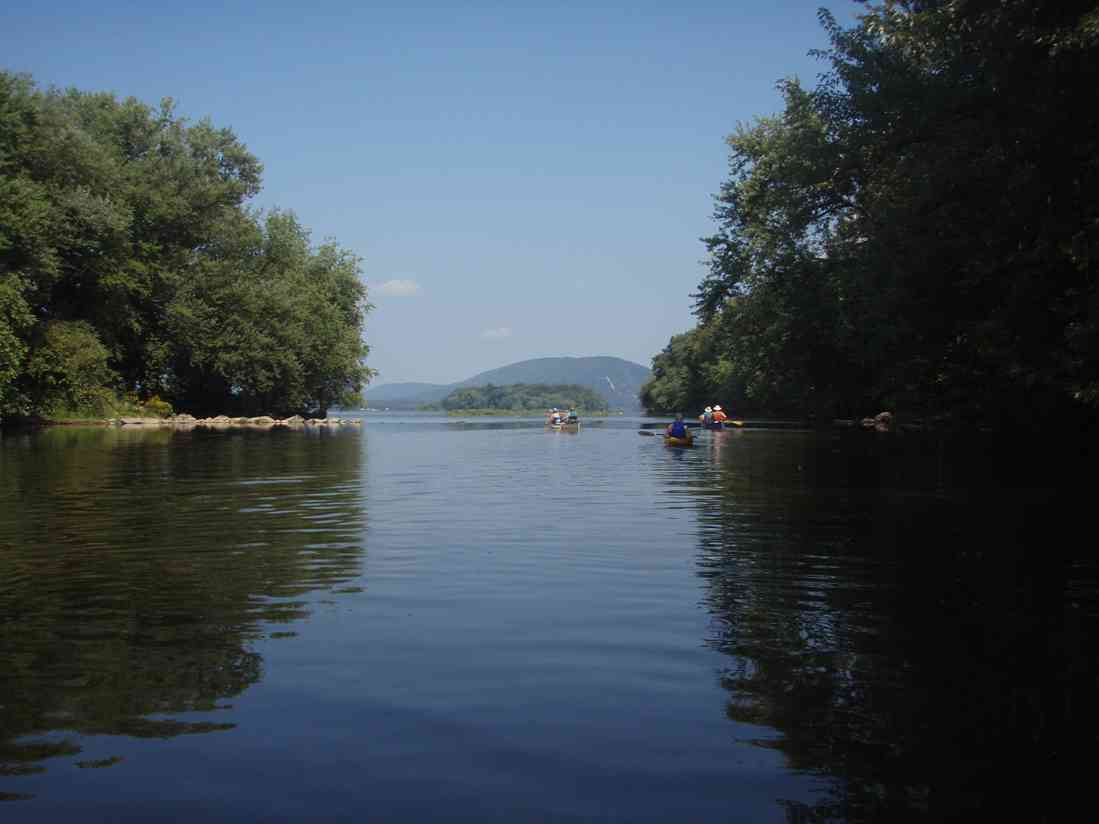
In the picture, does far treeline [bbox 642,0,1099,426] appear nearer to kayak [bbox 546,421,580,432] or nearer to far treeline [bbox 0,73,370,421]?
kayak [bbox 546,421,580,432]

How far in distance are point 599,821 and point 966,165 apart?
23912mm

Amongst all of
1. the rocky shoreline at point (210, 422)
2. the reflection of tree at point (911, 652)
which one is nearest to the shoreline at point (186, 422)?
the rocky shoreline at point (210, 422)

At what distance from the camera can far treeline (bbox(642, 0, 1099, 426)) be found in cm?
2053

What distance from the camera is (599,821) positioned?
4457 millimetres

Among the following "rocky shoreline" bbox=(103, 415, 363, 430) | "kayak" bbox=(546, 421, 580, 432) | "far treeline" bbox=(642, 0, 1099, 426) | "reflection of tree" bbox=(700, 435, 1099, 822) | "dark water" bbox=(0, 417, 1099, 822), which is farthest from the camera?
"kayak" bbox=(546, 421, 580, 432)

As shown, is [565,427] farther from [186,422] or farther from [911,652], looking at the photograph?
[911,652]

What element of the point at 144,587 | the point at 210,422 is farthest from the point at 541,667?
the point at 210,422

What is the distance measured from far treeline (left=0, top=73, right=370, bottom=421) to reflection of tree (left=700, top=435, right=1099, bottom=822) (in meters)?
46.8

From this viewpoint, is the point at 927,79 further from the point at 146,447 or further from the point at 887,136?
the point at 146,447

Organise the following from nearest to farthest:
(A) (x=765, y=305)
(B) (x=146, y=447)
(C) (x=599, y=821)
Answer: (C) (x=599, y=821) < (B) (x=146, y=447) < (A) (x=765, y=305)

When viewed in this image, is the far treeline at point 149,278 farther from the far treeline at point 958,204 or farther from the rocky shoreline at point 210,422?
the far treeline at point 958,204

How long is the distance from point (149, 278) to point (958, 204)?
187 feet

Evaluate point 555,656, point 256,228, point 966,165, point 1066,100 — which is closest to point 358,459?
point 966,165

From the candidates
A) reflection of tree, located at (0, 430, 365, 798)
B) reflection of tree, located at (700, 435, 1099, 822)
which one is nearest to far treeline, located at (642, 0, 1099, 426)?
reflection of tree, located at (700, 435, 1099, 822)
